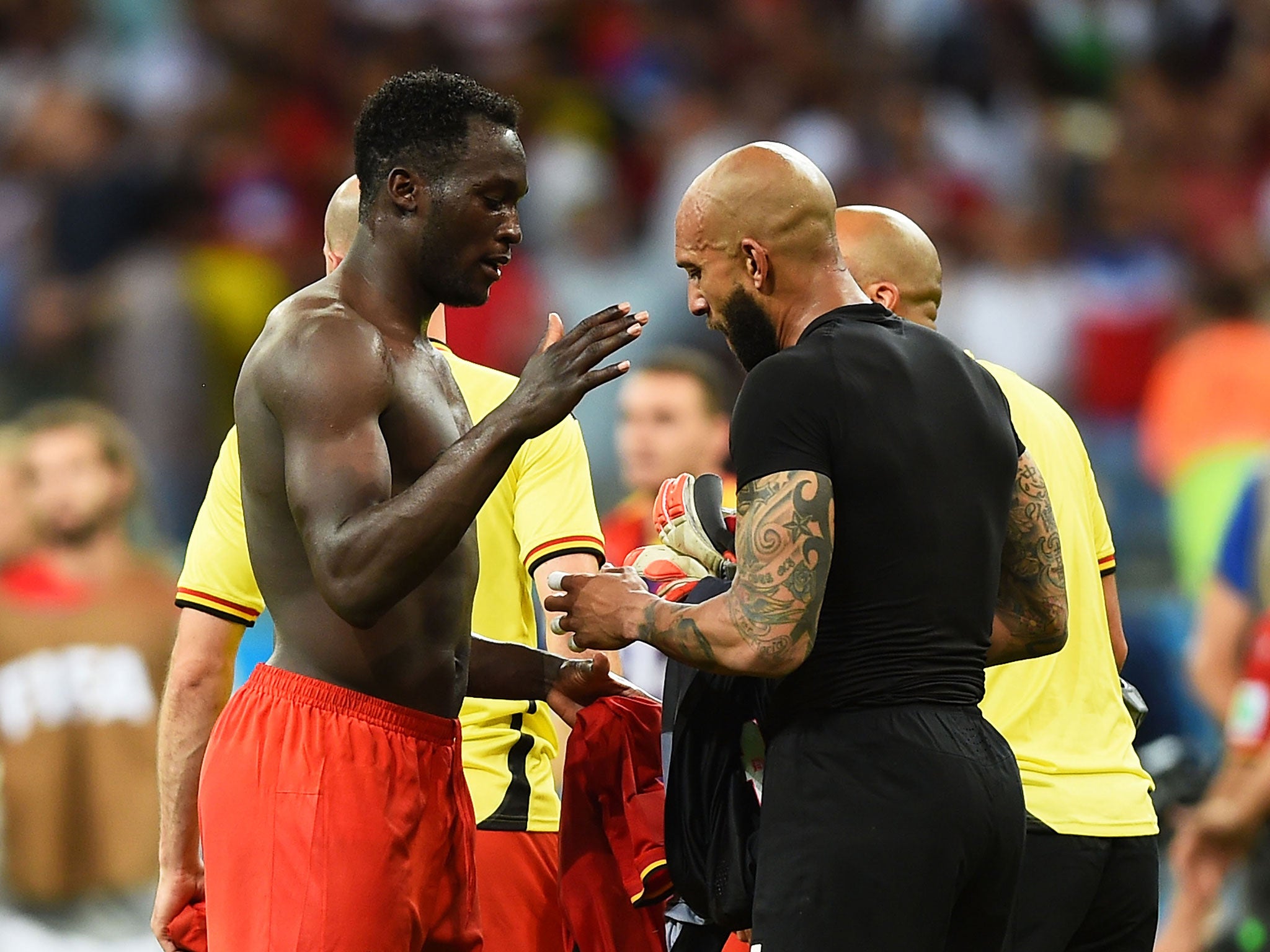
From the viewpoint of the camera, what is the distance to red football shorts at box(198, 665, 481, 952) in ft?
9.14

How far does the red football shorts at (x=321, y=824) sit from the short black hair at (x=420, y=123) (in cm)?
85

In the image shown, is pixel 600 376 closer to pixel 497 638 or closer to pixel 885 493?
pixel 885 493

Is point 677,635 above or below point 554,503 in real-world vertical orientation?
below

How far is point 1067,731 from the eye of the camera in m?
3.67

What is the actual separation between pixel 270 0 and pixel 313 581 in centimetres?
755

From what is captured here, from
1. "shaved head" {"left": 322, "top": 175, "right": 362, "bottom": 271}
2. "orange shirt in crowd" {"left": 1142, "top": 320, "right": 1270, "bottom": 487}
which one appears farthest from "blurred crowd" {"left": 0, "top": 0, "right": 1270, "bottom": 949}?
"shaved head" {"left": 322, "top": 175, "right": 362, "bottom": 271}

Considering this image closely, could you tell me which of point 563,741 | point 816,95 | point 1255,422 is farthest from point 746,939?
point 816,95

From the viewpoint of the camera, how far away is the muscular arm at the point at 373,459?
8.76 ft

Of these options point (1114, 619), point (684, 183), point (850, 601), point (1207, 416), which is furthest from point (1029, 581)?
point (684, 183)

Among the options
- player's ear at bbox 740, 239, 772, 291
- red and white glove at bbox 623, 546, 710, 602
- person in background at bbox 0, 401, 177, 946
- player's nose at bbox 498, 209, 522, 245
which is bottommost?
person in background at bbox 0, 401, 177, 946

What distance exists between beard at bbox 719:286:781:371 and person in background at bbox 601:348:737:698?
2701 millimetres

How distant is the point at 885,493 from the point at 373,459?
0.78m

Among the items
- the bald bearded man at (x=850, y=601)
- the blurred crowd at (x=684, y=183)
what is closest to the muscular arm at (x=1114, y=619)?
the bald bearded man at (x=850, y=601)

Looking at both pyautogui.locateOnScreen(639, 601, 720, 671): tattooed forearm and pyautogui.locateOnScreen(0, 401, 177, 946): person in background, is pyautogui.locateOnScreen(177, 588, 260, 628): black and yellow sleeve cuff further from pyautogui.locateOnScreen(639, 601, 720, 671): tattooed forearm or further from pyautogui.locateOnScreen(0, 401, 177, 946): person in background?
Answer: pyautogui.locateOnScreen(0, 401, 177, 946): person in background
